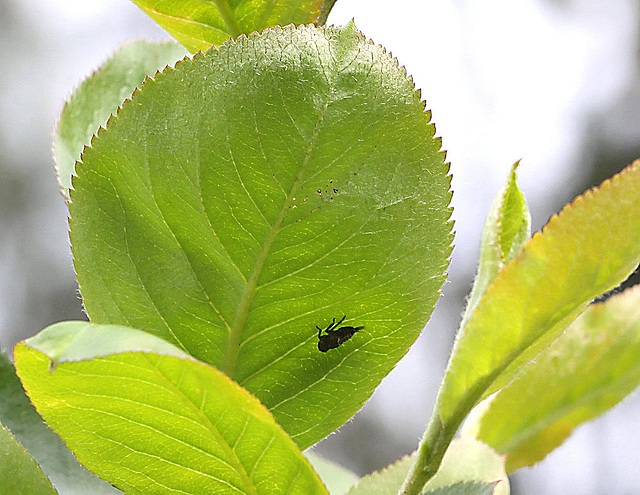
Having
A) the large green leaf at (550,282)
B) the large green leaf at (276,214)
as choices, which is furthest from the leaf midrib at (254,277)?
the large green leaf at (550,282)

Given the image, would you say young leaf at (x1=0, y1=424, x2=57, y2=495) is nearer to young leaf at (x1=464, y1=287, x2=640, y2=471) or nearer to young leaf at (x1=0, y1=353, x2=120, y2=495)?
young leaf at (x1=0, y1=353, x2=120, y2=495)

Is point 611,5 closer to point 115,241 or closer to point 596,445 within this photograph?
point 596,445

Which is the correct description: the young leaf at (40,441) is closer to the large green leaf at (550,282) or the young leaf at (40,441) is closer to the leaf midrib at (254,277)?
the leaf midrib at (254,277)

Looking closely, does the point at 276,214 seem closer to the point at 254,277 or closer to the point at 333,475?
the point at 254,277

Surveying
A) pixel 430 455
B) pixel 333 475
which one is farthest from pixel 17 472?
pixel 333 475

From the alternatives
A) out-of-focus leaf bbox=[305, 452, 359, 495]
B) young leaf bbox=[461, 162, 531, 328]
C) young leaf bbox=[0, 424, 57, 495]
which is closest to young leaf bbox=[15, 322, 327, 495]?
young leaf bbox=[0, 424, 57, 495]

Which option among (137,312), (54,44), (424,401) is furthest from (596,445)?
(54,44)
